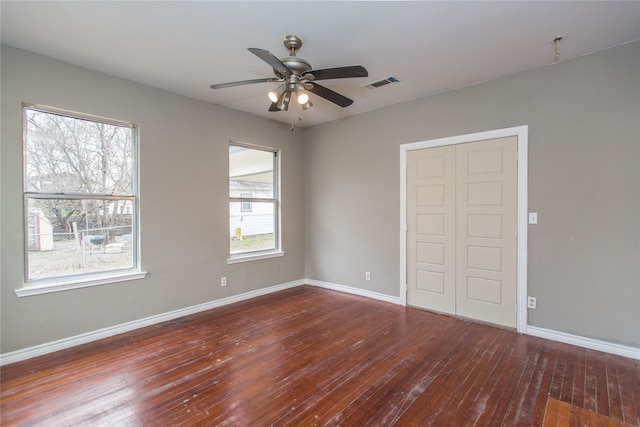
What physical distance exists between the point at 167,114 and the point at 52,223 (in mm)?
1666

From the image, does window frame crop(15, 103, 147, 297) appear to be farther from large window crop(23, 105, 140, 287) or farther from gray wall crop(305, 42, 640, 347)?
gray wall crop(305, 42, 640, 347)

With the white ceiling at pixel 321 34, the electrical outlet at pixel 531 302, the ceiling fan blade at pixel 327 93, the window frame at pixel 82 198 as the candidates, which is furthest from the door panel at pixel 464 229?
the window frame at pixel 82 198

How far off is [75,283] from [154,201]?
1109 mm

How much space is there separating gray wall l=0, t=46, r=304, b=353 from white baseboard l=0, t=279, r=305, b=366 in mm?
57

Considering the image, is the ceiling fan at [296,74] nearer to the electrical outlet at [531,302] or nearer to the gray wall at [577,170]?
the gray wall at [577,170]

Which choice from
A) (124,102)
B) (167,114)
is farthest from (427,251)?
(124,102)

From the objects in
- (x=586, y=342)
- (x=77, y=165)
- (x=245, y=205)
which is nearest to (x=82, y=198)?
(x=77, y=165)

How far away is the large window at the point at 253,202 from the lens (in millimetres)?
4434

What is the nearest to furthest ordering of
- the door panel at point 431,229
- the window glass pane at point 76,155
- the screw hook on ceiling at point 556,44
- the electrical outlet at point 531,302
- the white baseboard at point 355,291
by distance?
the screw hook on ceiling at point 556,44 → the window glass pane at point 76,155 → the electrical outlet at point 531,302 → the door panel at point 431,229 → the white baseboard at point 355,291

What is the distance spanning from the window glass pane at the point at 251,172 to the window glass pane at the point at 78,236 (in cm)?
143

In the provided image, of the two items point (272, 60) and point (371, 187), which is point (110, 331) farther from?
point (371, 187)

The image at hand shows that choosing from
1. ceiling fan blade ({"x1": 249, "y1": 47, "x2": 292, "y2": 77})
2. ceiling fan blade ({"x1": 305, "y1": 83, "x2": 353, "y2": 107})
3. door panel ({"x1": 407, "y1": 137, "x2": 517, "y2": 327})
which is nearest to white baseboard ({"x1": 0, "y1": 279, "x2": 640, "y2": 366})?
door panel ({"x1": 407, "y1": 137, "x2": 517, "y2": 327})

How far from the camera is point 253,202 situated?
15.4 ft

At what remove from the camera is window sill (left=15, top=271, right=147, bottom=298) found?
2.73 meters
